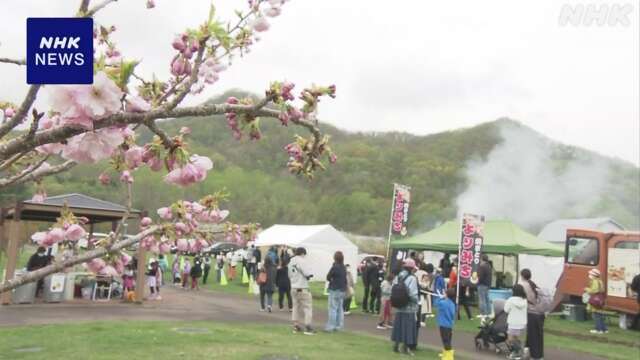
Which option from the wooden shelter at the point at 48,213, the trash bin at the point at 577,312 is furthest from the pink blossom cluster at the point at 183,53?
the trash bin at the point at 577,312

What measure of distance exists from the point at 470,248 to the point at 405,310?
23.1 ft

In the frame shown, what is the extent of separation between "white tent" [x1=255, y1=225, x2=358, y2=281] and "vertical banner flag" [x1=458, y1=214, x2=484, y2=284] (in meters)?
7.93

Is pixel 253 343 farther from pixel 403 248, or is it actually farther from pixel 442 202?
pixel 442 202

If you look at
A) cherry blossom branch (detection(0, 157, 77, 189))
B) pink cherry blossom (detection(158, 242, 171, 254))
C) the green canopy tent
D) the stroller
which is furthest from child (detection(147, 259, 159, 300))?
cherry blossom branch (detection(0, 157, 77, 189))

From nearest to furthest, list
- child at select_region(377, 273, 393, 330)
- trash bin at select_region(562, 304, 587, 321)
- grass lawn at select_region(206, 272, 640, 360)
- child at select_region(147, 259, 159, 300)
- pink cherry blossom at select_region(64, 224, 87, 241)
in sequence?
pink cherry blossom at select_region(64, 224, 87, 241) < grass lawn at select_region(206, 272, 640, 360) < child at select_region(377, 273, 393, 330) < trash bin at select_region(562, 304, 587, 321) < child at select_region(147, 259, 159, 300)

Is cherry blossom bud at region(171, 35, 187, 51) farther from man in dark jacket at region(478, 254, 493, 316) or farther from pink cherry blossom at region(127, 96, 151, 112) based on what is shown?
man in dark jacket at region(478, 254, 493, 316)

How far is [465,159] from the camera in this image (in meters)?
94.8

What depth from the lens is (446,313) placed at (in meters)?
9.45

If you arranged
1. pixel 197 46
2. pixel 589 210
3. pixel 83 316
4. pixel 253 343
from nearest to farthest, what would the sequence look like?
pixel 197 46 < pixel 253 343 < pixel 83 316 < pixel 589 210

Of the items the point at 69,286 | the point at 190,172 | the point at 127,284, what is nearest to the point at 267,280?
the point at 127,284

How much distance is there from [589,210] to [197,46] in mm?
84244

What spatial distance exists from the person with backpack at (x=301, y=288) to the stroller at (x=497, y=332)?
3335mm

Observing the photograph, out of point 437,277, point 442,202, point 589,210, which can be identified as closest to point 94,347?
point 437,277

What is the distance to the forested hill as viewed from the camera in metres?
77.1
